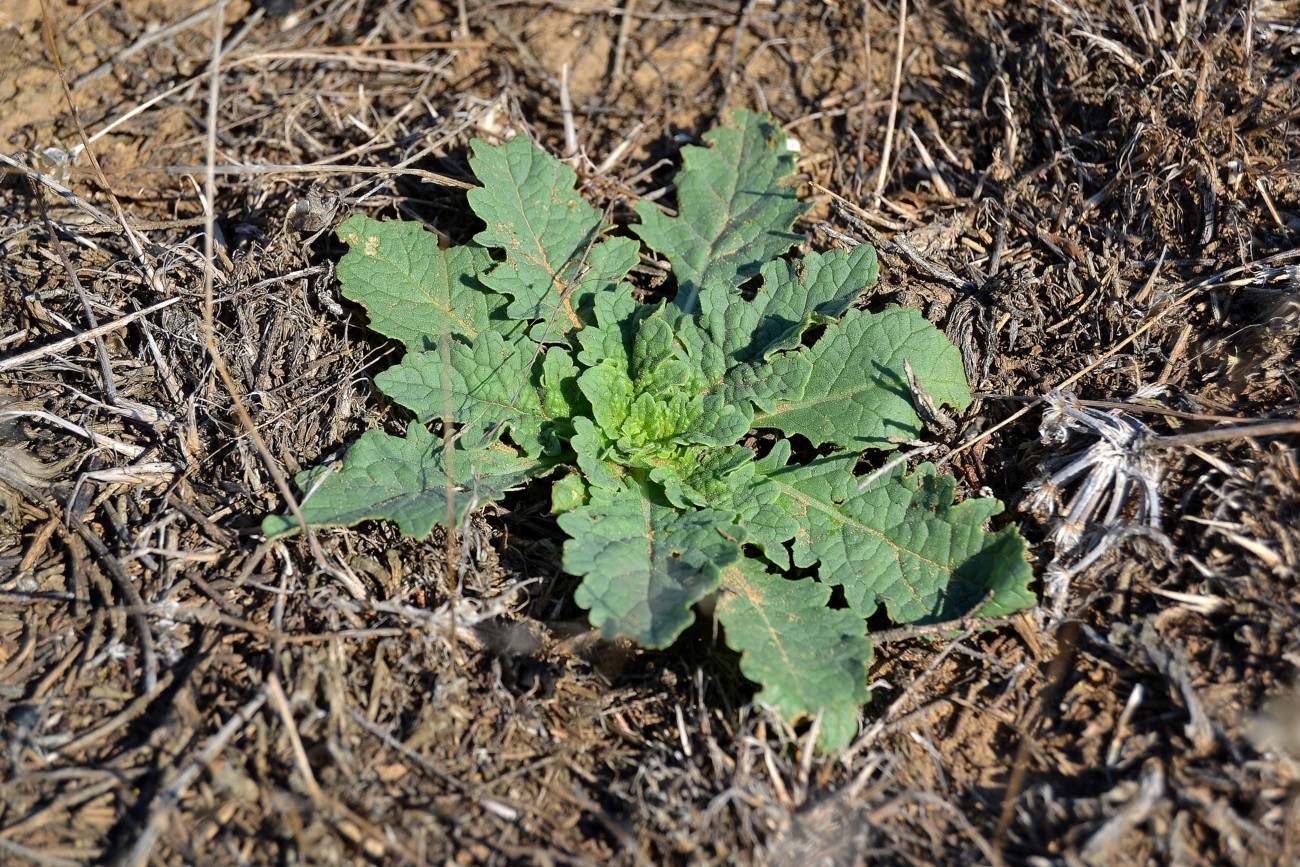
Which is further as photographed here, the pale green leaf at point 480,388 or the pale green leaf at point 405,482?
the pale green leaf at point 480,388

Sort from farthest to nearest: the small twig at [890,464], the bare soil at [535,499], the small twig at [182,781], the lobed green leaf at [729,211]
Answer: the lobed green leaf at [729,211], the small twig at [890,464], the bare soil at [535,499], the small twig at [182,781]

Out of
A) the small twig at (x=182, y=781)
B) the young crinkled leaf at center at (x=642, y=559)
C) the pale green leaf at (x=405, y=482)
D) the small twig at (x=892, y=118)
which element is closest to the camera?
the small twig at (x=182, y=781)

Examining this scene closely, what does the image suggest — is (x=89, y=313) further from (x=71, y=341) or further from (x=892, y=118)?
(x=892, y=118)

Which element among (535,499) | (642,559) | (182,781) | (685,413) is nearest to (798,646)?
(642,559)

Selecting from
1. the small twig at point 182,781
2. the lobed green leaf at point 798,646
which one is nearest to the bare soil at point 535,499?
the small twig at point 182,781

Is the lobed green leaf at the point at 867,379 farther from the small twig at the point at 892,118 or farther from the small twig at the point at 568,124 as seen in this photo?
the small twig at the point at 568,124

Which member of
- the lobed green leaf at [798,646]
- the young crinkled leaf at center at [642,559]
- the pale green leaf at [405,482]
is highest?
the pale green leaf at [405,482]
